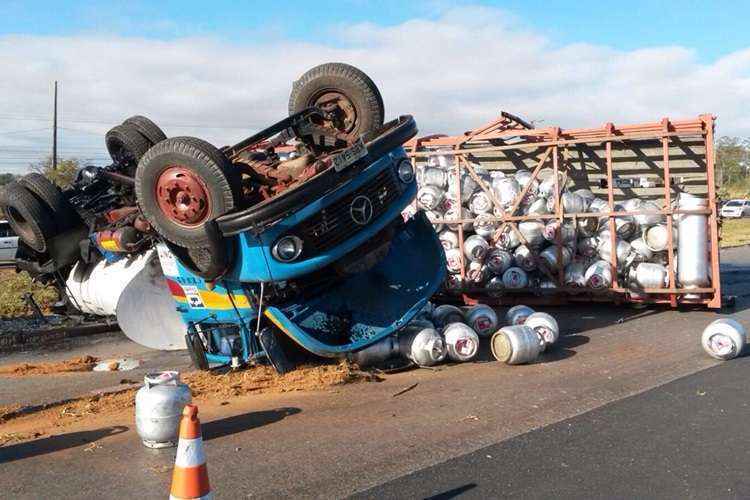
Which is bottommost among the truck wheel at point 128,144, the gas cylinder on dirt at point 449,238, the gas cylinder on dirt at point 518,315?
the gas cylinder on dirt at point 518,315

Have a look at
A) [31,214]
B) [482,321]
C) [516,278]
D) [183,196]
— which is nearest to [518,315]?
[482,321]

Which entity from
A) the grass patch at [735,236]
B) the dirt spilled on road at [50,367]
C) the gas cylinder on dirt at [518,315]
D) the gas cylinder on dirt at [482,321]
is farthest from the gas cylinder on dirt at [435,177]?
the grass patch at [735,236]

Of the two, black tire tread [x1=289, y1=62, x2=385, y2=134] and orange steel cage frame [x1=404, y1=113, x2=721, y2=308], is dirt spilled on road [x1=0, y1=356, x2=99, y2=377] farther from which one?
orange steel cage frame [x1=404, y1=113, x2=721, y2=308]

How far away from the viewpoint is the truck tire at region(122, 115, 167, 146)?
30.5 feet

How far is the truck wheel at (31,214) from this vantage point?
9.48 meters

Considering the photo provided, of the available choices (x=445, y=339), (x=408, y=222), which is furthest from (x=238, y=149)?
(x=445, y=339)

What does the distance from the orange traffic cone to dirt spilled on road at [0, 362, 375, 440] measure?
2.60 m

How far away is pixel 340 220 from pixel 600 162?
608 cm

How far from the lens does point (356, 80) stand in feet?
24.9

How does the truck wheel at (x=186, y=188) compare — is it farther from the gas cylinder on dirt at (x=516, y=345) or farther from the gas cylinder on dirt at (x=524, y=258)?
the gas cylinder on dirt at (x=524, y=258)

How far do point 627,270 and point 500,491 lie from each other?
6822 mm

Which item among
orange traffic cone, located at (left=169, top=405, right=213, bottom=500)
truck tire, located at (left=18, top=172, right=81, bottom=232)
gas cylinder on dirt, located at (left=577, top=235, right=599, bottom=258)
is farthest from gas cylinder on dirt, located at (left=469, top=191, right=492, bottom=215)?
orange traffic cone, located at (left=169, top=405, right=213, bottom=500)

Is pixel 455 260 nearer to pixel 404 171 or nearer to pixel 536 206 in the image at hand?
pixel 536 206

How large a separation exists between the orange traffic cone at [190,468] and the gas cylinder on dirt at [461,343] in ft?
13.2
